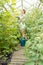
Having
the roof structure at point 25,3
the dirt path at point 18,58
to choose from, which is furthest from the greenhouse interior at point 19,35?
the roof structure at point 25,3

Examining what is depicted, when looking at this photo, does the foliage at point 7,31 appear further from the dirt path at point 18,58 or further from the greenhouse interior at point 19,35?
the dirt path at point 18,58

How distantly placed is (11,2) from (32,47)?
1.16 m

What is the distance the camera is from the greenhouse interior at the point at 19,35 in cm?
231

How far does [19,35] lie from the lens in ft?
11.4

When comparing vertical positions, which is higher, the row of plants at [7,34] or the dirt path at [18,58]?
the row of plants at [7,34]

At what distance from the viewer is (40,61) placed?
88.1 inches

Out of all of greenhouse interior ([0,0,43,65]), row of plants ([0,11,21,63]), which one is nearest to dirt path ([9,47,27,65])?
greenhouse interior ([0,0,43,65])

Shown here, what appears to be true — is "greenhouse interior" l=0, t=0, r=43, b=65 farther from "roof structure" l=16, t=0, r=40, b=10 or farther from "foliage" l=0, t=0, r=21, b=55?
"roof structure" l=16, t=0, r=40, b=10

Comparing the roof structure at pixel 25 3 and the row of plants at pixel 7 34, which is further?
the roof structure at pixel 25 3

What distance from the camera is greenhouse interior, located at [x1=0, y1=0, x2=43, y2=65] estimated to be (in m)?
2.31

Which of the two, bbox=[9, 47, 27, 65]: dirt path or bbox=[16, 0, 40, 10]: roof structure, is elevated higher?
bbox=[16, 0, 40, 10]: roof structure

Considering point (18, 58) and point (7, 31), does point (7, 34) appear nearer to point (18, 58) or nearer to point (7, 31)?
point (7, 31)

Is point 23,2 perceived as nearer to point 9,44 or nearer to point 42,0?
point 42,0

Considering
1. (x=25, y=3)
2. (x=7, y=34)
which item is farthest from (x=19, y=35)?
(x=25, y=3)
